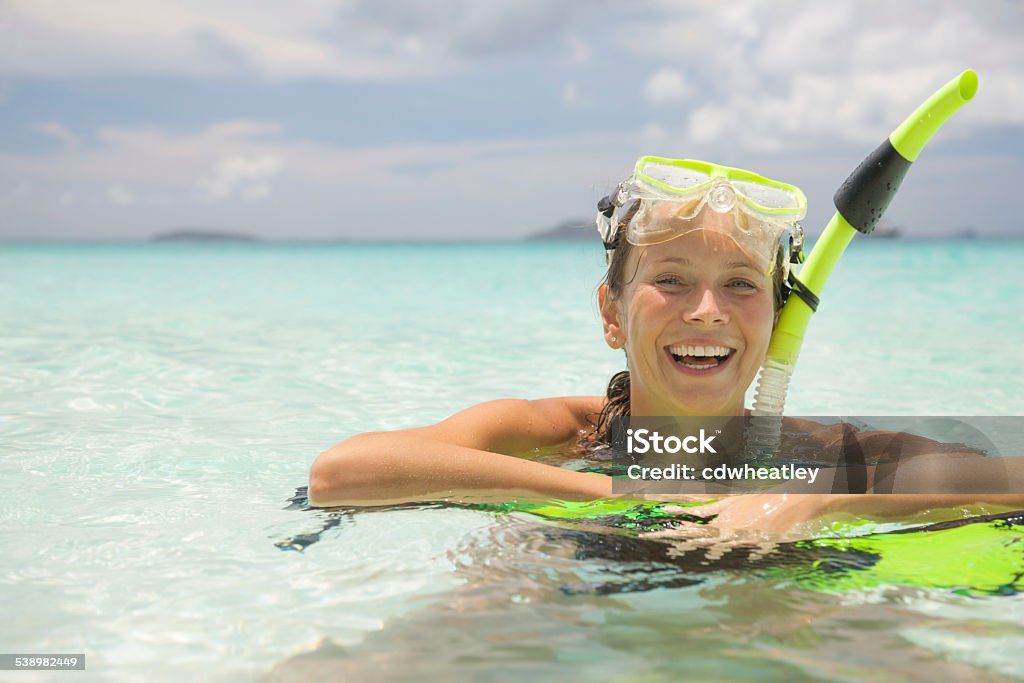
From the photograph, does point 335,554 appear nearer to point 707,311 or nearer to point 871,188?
point 707,311

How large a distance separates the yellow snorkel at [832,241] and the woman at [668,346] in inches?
2.8

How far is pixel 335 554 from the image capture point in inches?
96.3

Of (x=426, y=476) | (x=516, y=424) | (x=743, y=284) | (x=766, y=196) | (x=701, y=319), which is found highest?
(x=766, y=196)

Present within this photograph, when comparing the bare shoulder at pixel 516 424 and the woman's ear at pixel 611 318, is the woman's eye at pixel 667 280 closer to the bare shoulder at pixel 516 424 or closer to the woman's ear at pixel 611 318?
the woman's ear at pixel 611 318

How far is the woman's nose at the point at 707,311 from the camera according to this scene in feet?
8.77

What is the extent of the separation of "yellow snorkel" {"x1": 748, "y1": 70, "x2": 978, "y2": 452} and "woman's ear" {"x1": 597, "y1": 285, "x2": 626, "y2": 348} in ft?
1.58

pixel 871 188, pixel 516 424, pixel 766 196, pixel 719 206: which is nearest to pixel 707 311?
pixel 719 206

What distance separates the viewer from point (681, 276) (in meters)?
2.78

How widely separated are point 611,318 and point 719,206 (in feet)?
1.81

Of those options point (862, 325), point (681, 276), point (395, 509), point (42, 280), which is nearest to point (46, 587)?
point (395, 509)

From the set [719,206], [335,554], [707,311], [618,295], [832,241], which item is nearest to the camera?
[335,554]

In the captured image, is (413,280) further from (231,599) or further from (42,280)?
(231,599)

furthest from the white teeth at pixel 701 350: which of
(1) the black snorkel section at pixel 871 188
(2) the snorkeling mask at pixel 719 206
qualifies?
(1) the black snorkel section at pixel 871 188

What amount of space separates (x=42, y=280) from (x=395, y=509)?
65.2 feet
